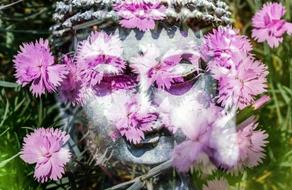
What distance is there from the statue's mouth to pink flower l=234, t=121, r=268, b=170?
59mm

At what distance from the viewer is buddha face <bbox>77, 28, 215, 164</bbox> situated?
0.47 metres

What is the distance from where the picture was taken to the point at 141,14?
0.48m

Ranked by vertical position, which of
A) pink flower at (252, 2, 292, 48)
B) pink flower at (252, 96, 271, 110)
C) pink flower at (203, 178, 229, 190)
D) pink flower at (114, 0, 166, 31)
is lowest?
pink flower at (203, 178, 229, 190)

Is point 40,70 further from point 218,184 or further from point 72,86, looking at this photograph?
point 218,184

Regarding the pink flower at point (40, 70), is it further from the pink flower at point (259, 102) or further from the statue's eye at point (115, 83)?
the pink flower at point (259, 102)

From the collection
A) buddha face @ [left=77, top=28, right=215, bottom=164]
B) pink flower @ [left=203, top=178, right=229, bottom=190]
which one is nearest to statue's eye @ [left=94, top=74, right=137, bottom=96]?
buddha face @ [left=77, top=28, right=215, bottom=164]

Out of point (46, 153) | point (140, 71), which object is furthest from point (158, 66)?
point (46, 153)

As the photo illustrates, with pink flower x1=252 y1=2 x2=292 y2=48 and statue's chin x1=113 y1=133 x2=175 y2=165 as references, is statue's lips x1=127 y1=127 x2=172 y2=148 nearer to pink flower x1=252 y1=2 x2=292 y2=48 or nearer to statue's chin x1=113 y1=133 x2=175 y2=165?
statue's chin x1=113 y1=133 x2=175 y2=165

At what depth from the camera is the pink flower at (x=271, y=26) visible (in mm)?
555

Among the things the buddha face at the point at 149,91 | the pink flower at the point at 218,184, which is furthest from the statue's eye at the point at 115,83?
the pink flower at the point at 218,184

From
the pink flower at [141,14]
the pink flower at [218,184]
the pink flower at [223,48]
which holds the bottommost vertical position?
the pink flower at [218,184]

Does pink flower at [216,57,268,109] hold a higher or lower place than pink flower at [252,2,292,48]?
lower

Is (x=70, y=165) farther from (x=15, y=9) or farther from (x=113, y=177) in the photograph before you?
(x=15, y=9)

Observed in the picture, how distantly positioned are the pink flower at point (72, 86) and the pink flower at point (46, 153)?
1.3 inches
